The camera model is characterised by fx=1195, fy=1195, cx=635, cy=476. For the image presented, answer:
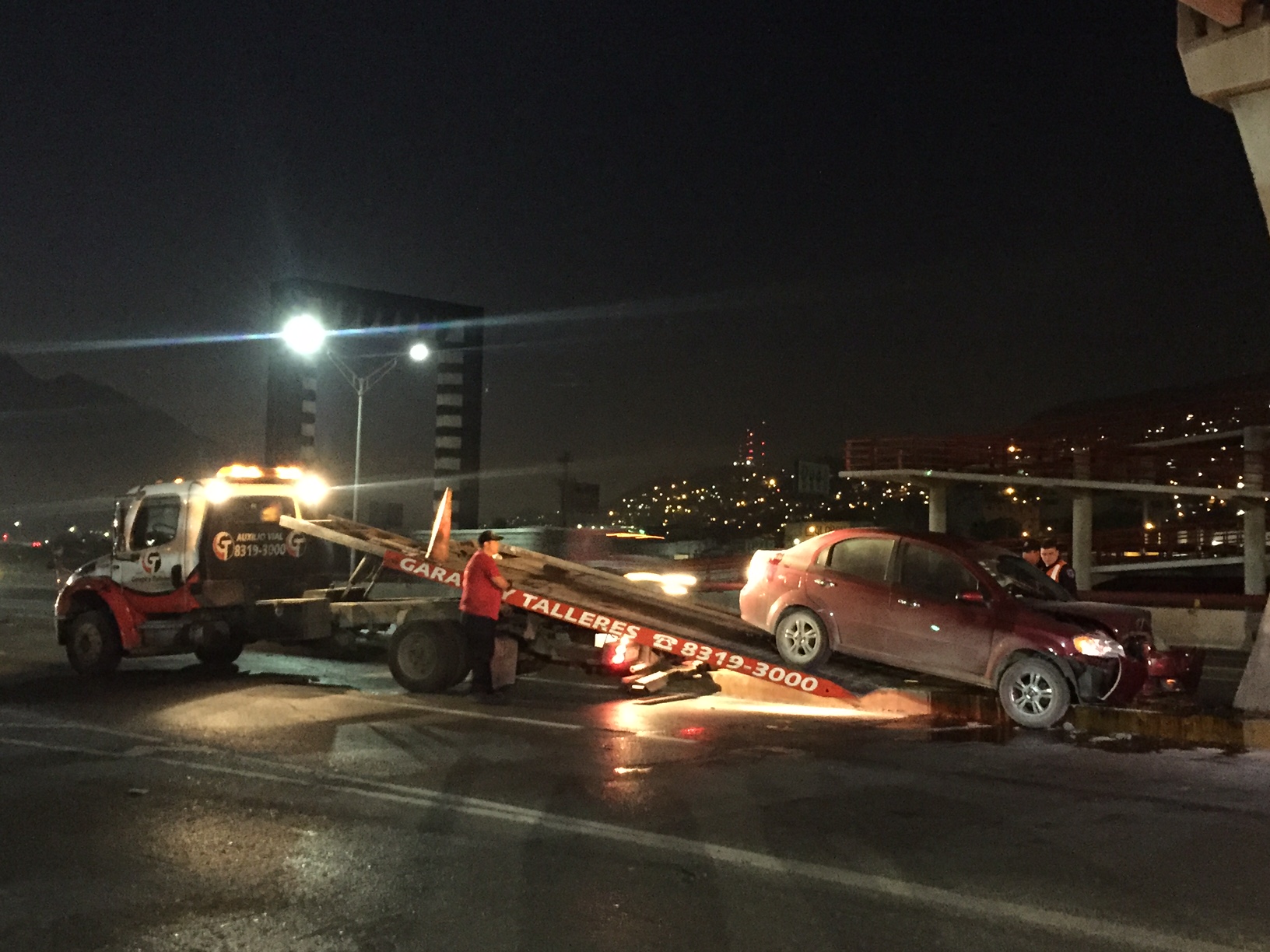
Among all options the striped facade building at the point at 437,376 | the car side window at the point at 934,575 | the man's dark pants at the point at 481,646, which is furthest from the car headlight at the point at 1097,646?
the striped facade building at the point at 437,376

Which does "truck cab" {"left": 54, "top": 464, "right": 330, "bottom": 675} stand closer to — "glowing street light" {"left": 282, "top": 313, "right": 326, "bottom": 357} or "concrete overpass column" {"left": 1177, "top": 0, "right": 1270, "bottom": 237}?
"concrete overpass column" {"left": 1177, "top": 0, "right": 1270, "bottom": 237}

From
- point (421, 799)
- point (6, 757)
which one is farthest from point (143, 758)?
point (421, 799)

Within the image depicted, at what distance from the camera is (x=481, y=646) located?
11.7 metres

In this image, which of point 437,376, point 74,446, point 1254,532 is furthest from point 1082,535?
point 74,446

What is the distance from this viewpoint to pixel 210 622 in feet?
43.9

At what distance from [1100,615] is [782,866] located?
5337 mm

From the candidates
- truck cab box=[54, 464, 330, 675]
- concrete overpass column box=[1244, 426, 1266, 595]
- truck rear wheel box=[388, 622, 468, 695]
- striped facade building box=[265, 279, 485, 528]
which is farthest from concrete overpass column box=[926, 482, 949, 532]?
truck rear wheel box=[388, 622, 468, 695]

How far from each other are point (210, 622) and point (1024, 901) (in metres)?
10.3

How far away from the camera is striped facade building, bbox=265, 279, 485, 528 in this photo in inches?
1153

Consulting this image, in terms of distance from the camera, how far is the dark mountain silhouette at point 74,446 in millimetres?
108562

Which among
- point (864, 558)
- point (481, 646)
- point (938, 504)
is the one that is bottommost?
point (481, 646)

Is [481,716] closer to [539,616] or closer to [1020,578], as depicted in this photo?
[539,616]

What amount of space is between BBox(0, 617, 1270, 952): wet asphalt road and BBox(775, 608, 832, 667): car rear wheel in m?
1.00

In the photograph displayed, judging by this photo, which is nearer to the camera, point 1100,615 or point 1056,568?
point 1100,615
